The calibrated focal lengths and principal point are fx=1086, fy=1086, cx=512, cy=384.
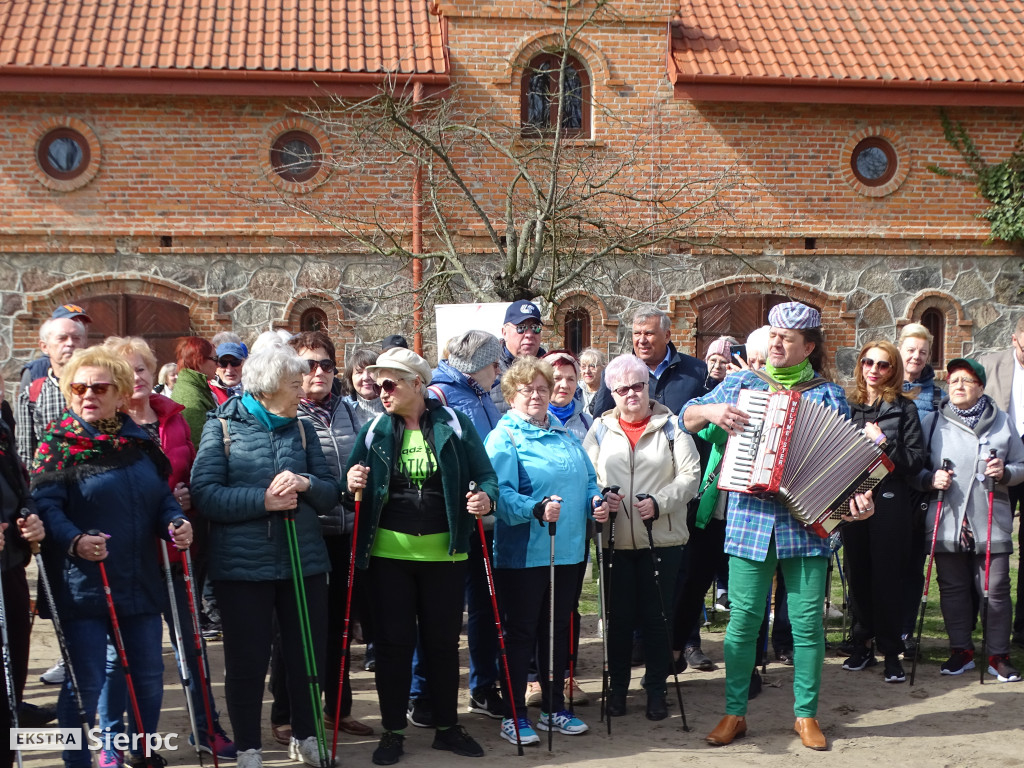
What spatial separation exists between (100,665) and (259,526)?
2.80 feet

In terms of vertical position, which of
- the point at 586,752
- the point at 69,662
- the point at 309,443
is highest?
the point at 309,443

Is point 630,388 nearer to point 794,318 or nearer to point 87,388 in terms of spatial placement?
point 794,318

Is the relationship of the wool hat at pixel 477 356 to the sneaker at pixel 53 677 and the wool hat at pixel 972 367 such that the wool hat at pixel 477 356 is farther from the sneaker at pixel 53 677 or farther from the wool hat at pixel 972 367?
the sneaker at pixel 53 677

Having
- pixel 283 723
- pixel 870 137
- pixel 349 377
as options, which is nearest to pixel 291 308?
pixel 349 377

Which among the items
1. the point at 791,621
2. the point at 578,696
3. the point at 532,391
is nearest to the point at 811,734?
the point at 791,621

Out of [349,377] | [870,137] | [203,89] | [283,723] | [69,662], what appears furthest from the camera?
[870,137]

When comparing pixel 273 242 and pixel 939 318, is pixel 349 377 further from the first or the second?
pixel 939 318

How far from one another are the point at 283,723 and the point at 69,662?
1.32m

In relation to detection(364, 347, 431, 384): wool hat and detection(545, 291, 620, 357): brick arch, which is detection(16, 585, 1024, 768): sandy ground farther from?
detection(545, 291, 620, 357): brick arch

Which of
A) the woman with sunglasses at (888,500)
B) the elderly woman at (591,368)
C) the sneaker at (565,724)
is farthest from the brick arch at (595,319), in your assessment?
the sneaker at (565,724)

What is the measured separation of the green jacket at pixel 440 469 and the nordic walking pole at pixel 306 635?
1.12 ft

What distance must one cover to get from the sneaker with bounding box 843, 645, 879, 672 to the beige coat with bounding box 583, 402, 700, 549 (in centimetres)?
174

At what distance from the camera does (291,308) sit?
13.5 metres

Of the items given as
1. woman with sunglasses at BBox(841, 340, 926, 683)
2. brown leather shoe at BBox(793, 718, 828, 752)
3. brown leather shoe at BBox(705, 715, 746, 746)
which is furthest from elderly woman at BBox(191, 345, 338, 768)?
woman with sunglasses at BBox(841, 340, 926, 683)
